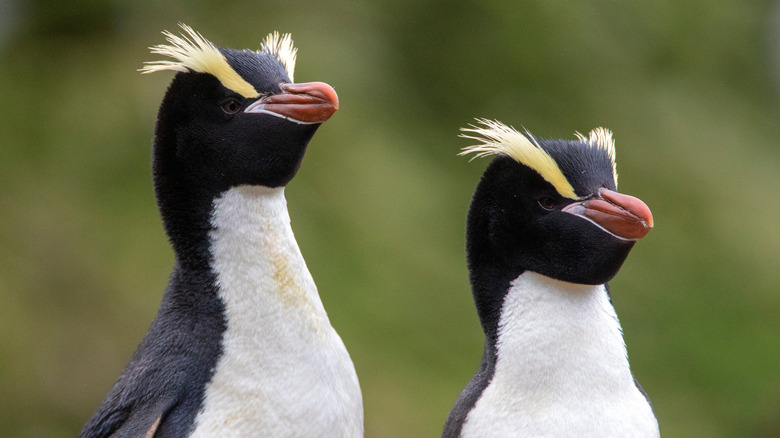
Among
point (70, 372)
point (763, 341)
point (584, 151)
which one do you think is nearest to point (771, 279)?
point (763, 341)

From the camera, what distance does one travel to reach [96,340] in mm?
3275

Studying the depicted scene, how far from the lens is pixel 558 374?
169cm

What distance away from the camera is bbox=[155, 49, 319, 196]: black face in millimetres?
1638

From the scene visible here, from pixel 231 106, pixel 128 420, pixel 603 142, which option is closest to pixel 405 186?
pixel 603 142

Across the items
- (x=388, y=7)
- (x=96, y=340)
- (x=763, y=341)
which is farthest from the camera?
(x=388, y=7)

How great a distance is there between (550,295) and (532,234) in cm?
11

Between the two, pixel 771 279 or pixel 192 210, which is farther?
pixel 771 279

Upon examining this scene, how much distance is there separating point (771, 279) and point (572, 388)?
224 cm

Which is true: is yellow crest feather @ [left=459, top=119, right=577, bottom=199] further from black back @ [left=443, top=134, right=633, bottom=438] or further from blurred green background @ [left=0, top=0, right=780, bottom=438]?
blurred green background @ [left=0, top=0, right=780, bottom=438]

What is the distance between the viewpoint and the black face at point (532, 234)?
5.44 feet

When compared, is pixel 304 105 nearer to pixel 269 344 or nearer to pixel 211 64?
pixel 211 64

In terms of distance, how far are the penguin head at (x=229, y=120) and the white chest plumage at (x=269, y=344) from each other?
55mm

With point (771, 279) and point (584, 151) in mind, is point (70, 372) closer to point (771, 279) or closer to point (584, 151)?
point (584, 151)

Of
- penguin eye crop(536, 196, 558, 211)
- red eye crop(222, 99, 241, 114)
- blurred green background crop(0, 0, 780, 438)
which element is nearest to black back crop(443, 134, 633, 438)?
penguin eye crop(536, 196, 558, 211)
